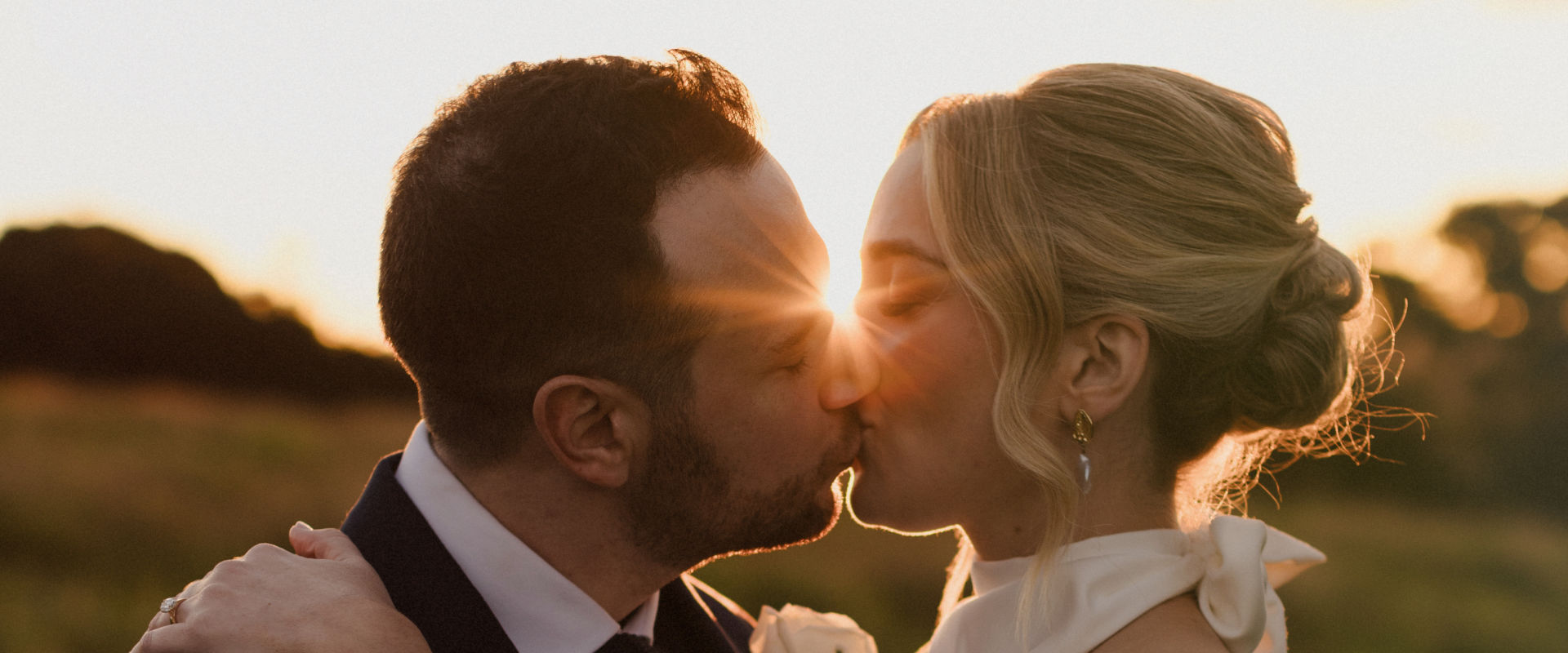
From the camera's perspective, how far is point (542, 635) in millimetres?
3018

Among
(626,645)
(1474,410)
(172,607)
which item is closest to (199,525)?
(172,607)

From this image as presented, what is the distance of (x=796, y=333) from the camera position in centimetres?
318

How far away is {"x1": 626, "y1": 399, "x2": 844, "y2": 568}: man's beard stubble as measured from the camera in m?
3.13

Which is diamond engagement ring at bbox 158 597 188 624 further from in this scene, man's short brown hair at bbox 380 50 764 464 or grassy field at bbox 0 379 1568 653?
grassy field at bbox 0 379 1568 653

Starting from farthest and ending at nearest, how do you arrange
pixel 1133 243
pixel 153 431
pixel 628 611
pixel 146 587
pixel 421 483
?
pixel 153 431 < pixel 146 587 < pixel 628 611 < pixel 421 483 < pixel 1133 243

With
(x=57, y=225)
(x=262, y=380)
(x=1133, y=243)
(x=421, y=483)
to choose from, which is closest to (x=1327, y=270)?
(x=1133, y=243)

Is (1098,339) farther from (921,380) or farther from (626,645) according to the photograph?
(626,645)

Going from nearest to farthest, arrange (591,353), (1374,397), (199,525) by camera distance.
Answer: (591,353)
(199,525)
(1374,397)

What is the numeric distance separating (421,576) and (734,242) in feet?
A: 4.07

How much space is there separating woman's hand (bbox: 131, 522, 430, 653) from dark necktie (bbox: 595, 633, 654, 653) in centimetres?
56

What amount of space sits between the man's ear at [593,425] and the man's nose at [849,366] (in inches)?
21.8

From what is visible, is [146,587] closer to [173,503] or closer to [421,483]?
[173,503]

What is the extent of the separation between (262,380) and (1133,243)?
590 inches

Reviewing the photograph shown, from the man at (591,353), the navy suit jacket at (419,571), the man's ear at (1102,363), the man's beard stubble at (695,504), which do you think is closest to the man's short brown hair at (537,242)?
the man at (591,353)
